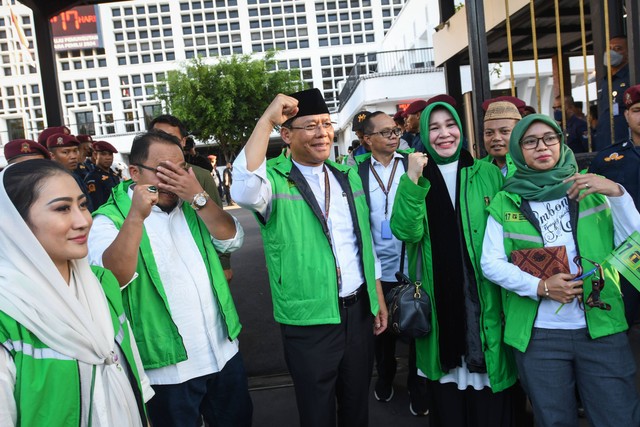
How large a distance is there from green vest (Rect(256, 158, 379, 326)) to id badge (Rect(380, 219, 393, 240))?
4.04 feet

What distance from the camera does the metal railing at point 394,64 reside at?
20.3 meters

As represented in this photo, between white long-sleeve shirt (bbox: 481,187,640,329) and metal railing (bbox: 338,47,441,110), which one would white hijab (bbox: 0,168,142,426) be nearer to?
white long-sleeve shirt (bbox: 481,187,640,329)

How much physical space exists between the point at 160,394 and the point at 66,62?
4807 cm

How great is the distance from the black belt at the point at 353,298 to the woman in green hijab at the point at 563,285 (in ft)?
2.03

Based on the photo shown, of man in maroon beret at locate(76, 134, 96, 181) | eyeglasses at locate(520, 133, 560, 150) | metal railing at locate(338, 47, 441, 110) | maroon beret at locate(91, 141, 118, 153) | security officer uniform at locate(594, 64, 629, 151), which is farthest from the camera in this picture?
metal railing at locate(338, 47, 441, 110)

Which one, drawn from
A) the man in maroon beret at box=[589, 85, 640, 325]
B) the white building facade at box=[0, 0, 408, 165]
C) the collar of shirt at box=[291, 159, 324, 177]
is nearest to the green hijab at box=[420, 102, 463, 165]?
the collar of shirt at box=[291, 159, 324, 177]

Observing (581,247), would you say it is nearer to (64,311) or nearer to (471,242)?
(471,242)

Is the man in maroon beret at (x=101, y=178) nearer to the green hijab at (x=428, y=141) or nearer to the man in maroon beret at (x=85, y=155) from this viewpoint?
the man in maroon beret at (x=85, y=155)

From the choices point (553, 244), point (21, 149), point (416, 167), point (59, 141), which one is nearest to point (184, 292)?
point (416, 167)

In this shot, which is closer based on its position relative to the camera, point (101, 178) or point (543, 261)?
point (543, 261)

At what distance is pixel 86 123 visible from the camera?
122ft

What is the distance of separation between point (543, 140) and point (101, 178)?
537cm

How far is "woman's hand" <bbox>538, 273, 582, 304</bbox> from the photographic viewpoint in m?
2.13

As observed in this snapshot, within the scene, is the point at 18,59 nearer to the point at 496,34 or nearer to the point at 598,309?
the point at 496,34
